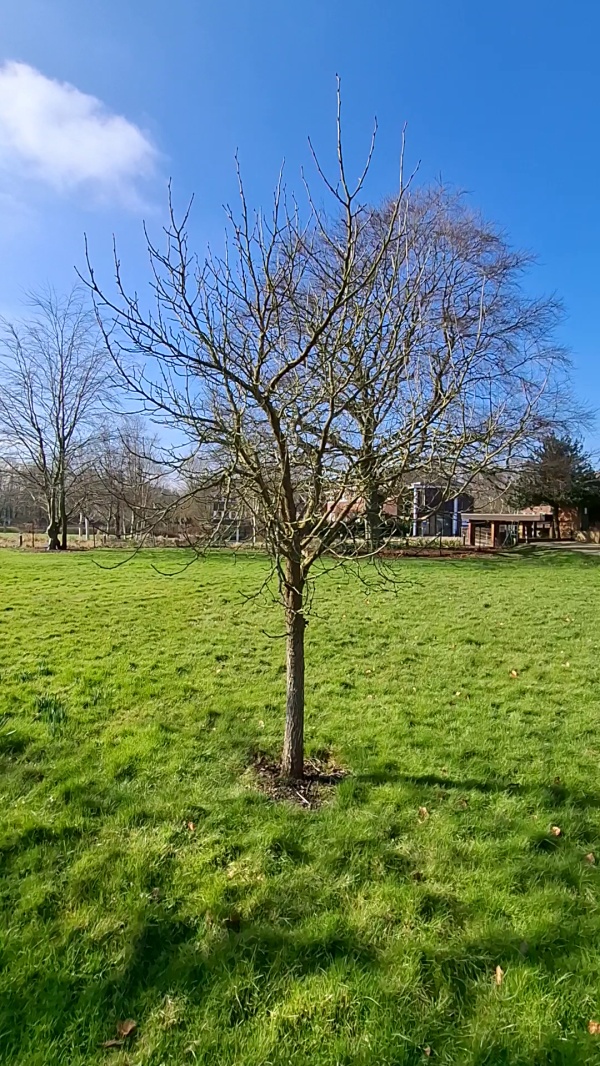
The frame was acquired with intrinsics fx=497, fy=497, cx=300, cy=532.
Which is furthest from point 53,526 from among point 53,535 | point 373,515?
point 373,515

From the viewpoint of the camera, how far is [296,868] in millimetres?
2281

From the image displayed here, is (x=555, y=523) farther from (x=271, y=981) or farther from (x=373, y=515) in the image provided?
(x=271, y=981)

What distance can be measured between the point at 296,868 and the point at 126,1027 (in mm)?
894

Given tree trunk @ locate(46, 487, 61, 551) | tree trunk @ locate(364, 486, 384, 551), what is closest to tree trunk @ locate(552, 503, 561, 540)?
tree trunk @ locate(46, 487, 61, 551)

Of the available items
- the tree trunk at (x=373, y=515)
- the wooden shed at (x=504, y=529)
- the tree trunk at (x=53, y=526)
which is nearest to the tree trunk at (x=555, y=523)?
the wooden shed at (x=504, y=529)

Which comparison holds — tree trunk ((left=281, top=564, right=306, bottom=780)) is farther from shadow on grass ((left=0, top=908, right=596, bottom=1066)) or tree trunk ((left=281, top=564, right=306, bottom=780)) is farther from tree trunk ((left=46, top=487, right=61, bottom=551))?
tree trunk ((left=46, top=487, right=61, bottom=551))

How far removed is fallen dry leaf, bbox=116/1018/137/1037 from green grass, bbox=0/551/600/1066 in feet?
0.10

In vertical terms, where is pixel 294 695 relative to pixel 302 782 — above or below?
above

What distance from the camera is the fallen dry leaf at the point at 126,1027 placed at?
5.06ft

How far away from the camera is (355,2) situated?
418 centimetres

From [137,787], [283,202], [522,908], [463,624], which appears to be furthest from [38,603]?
[522,908]

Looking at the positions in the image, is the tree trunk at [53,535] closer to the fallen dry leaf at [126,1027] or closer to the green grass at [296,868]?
the green grass at [296,868]

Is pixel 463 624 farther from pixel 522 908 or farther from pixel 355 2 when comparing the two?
pixel 355 2

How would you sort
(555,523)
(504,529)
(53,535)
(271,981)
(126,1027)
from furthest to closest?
(555,523) → (504,529) → (53,535) → (271,981) → (126,1027)
